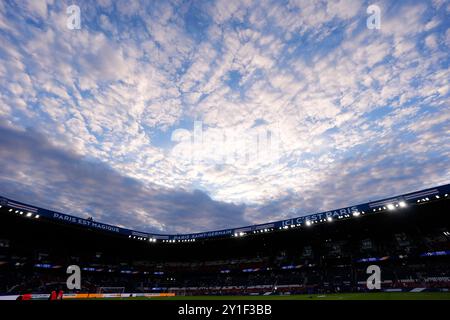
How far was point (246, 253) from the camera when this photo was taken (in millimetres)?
65625

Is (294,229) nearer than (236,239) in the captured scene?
Yes

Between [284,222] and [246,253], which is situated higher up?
[284,222]

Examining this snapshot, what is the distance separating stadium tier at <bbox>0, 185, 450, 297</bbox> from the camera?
3953 cm

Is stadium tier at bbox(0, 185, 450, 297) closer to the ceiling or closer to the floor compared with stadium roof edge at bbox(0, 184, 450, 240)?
closer to the floor

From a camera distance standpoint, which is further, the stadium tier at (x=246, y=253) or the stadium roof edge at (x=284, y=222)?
the stadium tier at (x=246, y=253)

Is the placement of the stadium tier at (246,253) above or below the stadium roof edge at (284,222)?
below

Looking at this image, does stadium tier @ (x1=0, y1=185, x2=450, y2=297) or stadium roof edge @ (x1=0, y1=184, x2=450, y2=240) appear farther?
stadium tier @ (x1=0, y1=185, x2=450, y2=297)

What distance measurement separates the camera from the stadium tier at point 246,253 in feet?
130

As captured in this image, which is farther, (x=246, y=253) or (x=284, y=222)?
(x=246, y=253)
